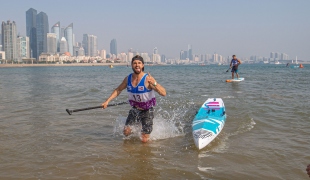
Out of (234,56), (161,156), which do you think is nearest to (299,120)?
(161,156)

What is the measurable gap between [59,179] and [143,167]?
136 centimetres

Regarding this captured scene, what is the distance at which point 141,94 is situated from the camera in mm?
5867

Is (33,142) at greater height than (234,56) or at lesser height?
lesser

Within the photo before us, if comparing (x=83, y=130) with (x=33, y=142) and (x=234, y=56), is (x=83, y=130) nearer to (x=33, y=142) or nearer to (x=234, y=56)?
(x=33, y=142)

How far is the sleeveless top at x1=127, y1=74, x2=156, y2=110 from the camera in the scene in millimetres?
5783

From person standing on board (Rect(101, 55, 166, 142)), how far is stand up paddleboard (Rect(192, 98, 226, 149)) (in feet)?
3.68

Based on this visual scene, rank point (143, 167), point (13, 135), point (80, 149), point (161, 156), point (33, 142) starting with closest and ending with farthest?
1. point (143, 167)
2. point (161, 156)
3. point (80, 149)
4. point (33, 142)
5. point (13, 135)

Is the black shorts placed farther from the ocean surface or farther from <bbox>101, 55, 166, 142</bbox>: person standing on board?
the ocean surface

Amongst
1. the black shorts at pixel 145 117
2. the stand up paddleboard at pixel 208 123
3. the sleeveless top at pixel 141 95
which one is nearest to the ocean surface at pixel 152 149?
the stand up paddleboard at pixel 208 123

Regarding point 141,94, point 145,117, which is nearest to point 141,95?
point 141,94

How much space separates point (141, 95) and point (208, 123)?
2058 mm

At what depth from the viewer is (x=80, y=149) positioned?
18.9ft

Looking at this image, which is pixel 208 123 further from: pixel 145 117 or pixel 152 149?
pixel 152 149

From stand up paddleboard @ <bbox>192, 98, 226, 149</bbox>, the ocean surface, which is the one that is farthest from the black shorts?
stand up paddleboard @ <bbox>192, 98, 226, 149</bbox>
